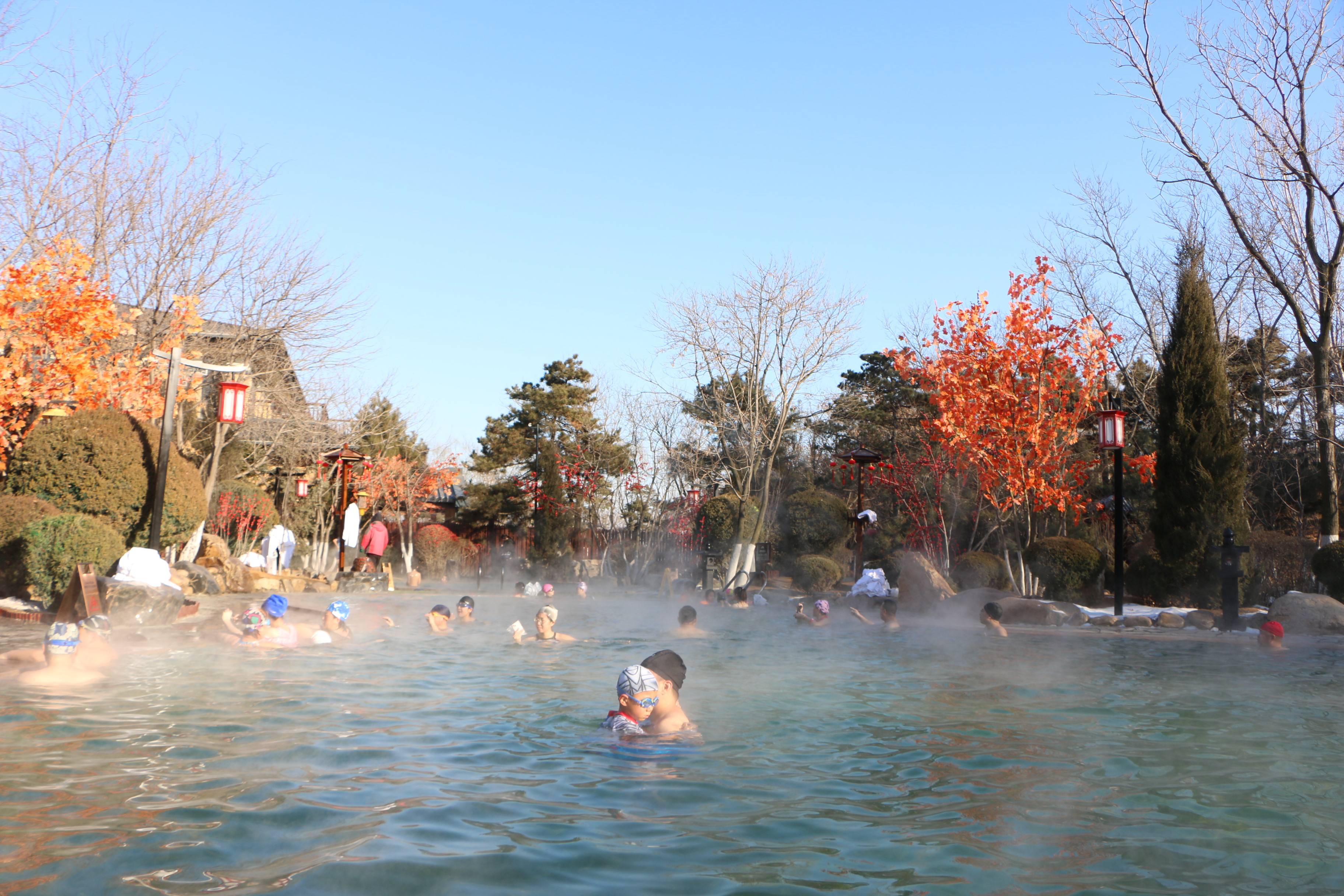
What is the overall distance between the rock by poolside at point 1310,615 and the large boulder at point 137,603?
1343 cm

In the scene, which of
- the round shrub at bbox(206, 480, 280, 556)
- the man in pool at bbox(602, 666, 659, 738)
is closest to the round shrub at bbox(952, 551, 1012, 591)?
the man in pool at bbox(602, 666, 659, 738)

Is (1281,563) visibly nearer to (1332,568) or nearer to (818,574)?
(1332,568)

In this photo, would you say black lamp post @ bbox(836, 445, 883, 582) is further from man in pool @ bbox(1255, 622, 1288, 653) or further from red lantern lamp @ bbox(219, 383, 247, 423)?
red lantern lamp @ bbox(219, 383, 247, 423)

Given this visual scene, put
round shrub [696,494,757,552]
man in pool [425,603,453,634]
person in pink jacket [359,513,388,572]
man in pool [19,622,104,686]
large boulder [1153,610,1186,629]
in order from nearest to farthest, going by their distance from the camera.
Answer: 1. man in pool [19,622,104,686]
2. man in pool [425,603,453,634]
3. large boulder [1153,610,1186,629]
4. person in pink jacket [359,513,388,572]
5. round shrub [696,494,757,552]

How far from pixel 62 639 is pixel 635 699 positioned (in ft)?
15.5

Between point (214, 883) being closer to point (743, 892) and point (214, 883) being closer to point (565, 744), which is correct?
point (743, 892)

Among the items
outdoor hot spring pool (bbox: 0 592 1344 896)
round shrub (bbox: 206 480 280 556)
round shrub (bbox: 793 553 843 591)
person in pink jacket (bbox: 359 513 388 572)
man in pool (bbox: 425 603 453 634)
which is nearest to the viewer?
outdoor hot spring pool (bbox: 0 592 1344 896)

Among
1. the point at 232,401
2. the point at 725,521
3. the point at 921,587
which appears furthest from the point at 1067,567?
the point at 232,401

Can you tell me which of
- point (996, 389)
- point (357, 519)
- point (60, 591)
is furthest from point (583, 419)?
point (60, 591)

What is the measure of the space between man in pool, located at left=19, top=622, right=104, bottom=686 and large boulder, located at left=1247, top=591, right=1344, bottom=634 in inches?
506

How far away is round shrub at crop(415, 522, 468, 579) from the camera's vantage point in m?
29.8

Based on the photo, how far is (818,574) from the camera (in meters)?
19.2

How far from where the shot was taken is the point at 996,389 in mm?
16562

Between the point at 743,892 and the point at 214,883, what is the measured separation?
1.94m
